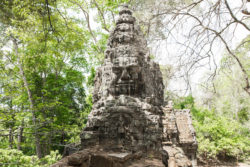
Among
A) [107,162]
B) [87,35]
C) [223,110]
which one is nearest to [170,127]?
[107,162]

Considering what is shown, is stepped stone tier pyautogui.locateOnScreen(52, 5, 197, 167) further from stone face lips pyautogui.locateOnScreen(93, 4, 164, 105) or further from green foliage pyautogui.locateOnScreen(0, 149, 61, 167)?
green foliage pyautogui.locateOnScreen(0, 149, 61, 167)

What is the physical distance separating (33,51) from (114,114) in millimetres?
9210

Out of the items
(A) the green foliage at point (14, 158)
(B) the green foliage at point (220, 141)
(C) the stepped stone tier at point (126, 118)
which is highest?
(C) the stepped stone tier at point (126, 118)

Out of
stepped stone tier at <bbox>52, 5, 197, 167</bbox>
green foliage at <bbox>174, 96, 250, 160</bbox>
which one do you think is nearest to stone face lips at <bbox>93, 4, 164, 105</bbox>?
stepped stone tier at <bbox>52, 5, 197, 167</bbox>

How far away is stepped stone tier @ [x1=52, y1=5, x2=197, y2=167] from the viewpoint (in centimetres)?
385

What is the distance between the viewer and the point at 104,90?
5.51m

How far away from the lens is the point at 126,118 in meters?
4.65

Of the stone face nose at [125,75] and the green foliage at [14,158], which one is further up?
the stone face nose at [125,75]

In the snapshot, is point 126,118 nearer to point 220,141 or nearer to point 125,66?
point 125,66

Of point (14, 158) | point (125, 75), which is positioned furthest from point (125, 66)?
point (14, 158)

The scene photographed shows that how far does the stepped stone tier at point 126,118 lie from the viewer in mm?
3852

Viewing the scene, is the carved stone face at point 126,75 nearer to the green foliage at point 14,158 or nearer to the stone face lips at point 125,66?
the stone face lips at point 125,66

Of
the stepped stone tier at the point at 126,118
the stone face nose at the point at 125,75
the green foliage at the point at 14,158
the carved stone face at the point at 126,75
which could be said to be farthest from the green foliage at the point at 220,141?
the green foliage at the point at 14,158

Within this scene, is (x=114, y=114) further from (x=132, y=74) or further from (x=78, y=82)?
(x=78, y=82)
